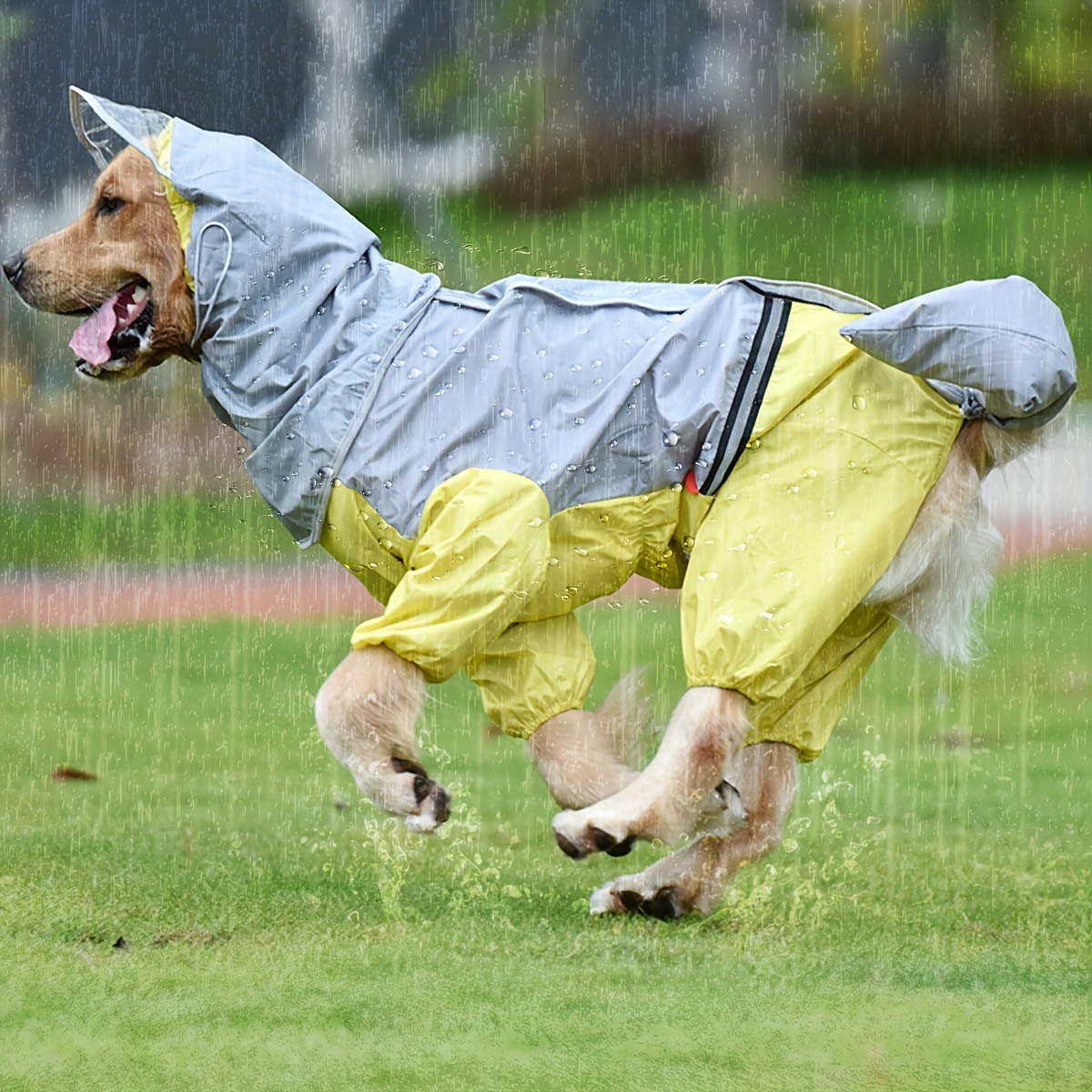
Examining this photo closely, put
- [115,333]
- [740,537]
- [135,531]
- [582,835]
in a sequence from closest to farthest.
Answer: [582,835]
[740,537]
[115,333]
[135,531]

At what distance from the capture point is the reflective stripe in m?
2.72

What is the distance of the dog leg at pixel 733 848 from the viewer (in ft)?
9.97

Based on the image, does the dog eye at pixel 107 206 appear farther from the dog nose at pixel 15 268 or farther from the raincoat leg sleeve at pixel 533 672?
the raincoat leg sleeve at pixel 533 672

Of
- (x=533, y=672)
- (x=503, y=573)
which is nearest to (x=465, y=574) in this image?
(x=503, y=573)

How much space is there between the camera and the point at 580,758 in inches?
116

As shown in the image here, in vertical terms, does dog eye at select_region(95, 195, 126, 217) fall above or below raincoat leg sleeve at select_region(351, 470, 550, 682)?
above

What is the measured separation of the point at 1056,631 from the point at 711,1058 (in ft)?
12.1

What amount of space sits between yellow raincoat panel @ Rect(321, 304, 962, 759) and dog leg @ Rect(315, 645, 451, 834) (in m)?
0.04

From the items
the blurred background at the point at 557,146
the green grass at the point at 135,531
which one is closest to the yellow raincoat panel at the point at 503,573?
the green grass at the point at 135,531

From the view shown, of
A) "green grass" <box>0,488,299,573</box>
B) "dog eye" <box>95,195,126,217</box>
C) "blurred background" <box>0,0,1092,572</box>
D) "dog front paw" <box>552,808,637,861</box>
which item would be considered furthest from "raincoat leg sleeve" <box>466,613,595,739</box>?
"blurred background" <box>0,0,1092,572</box>

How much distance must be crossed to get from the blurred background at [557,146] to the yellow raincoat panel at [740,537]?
12.2 ft

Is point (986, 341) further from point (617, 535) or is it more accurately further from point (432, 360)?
point (432, 360)

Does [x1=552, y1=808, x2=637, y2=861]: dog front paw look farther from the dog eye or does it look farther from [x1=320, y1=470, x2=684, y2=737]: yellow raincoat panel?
the dog eye

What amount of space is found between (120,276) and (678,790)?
1383 millimetres
